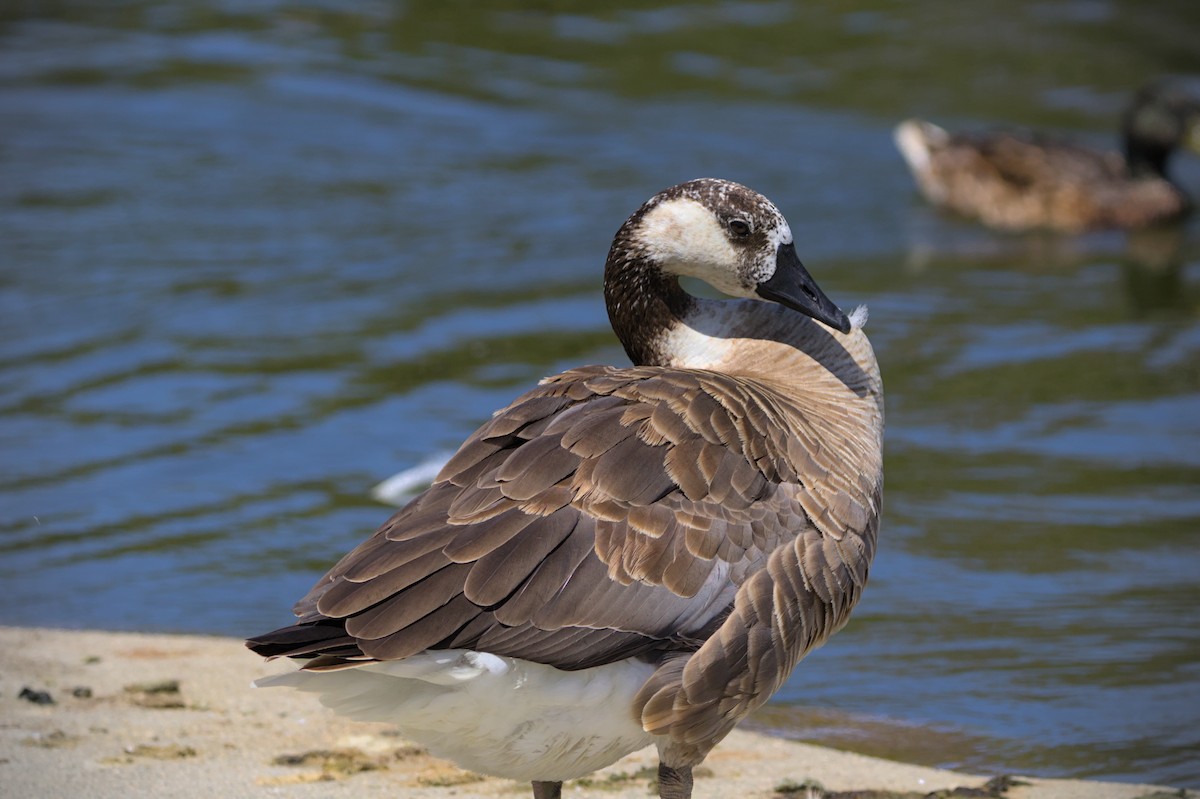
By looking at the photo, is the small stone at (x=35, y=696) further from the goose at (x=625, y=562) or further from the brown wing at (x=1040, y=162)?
the brown wing at (x=1040, y=162)

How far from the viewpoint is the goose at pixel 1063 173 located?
1369cm

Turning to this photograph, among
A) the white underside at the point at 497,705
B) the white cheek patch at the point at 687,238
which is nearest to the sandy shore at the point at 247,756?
the white underside at the point at 497,705

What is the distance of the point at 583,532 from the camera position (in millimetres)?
4328

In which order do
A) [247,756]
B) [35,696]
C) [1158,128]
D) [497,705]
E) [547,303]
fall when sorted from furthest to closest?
1. [1158,128]
2. [547,303]
3. [35,696]
4. [247,756]
5. [497,705]

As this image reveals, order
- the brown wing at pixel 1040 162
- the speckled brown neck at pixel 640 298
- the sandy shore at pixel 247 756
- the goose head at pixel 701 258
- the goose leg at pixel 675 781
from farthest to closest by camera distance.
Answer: the brown wing at pixel 1040 162 → the speckled brown neck at pixel 640 298 → the goose head at pixel 701 258 → the sandy shore at pixel 247 756 → the goose leg at pixel 675 781

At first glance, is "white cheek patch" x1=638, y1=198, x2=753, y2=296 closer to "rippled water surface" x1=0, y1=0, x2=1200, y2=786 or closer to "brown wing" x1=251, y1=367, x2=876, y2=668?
"brown wing" x1=251, y1=367, x2=876, y2=668

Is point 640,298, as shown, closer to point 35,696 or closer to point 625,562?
point 625,562

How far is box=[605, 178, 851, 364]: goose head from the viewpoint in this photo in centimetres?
506

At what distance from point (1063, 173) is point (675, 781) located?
10283 mm

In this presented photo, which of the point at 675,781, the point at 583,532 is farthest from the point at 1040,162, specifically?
the point at 583,532

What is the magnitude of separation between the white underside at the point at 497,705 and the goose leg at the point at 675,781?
171 mm

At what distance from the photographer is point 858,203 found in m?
14.0

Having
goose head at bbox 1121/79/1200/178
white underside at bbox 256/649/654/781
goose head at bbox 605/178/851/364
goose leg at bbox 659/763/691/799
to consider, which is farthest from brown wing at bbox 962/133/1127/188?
white underside at bbox 256/649/654/781

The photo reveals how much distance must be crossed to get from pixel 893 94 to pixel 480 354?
8.20 m
